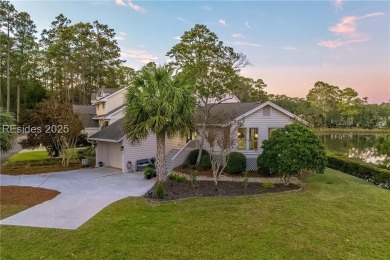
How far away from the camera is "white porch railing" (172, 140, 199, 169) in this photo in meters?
17.9

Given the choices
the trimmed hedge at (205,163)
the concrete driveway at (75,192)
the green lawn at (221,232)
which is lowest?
the green lawn at (221,232)

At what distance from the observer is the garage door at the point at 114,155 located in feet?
60.3

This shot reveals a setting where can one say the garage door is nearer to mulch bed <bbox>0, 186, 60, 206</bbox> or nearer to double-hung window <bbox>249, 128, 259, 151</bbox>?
mulch bed <bbox>0, 186, 60, 206</bbox>

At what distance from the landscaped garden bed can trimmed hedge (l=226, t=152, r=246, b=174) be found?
952 cm

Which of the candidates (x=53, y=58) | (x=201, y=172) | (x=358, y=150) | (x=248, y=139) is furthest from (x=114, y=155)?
(x=53, y=58)

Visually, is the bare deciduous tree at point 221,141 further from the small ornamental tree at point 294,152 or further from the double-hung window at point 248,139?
the small ornamental tree at point 294,152

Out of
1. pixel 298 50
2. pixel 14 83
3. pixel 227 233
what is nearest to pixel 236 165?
pixel 227 233

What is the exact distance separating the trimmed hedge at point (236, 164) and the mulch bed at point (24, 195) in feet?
31.2

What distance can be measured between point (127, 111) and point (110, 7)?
28.9 ft

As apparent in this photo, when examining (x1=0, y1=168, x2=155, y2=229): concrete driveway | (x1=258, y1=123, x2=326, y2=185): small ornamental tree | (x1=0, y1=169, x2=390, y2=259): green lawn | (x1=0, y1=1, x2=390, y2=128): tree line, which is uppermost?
(x1=0, y1=1, x2=390, y2=128): tree line

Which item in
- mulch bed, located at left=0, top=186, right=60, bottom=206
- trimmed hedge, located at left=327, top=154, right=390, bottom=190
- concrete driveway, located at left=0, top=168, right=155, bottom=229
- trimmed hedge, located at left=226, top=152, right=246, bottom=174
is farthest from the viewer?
trimmed hedge, located at left=226, top=152, right=246, bottom=174

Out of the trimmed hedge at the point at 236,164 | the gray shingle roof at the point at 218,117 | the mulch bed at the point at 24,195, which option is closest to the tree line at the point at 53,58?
the gray shingle roof at the point at 218,117

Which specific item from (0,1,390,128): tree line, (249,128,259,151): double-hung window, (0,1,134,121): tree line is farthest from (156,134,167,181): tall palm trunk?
(0,1,134,121): tree line

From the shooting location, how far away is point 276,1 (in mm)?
15797
